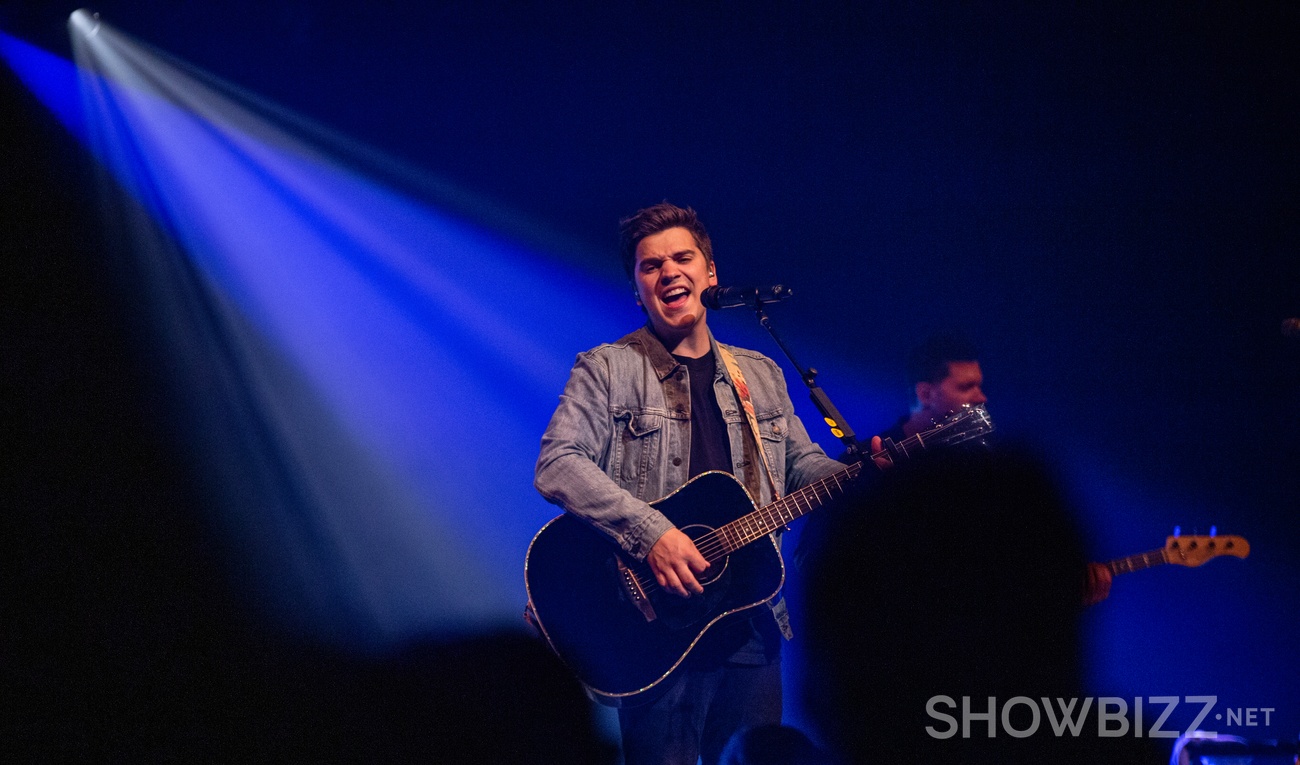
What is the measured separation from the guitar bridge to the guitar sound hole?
18 centimetres

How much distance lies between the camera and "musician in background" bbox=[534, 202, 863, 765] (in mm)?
2572

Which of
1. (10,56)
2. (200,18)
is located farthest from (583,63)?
(10,56)

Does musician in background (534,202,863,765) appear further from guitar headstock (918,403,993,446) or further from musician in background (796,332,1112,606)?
musician in background (796,332,1112,606)

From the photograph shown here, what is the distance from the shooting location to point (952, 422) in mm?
2701

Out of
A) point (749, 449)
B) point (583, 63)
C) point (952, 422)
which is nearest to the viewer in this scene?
point (952, 422)

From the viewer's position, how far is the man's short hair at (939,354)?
3.91 meters

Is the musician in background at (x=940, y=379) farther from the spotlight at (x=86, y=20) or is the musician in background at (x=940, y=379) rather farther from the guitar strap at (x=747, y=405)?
the spotlight at (x=86, y=20)

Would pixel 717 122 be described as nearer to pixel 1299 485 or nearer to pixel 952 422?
pixel 952 422

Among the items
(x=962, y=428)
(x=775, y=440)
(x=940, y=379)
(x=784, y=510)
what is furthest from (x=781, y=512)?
(x=940, y=379)

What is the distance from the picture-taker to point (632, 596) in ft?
8.63

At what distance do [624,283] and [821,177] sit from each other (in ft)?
4.01

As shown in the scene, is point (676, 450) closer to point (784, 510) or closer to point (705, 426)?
point (705, 426)

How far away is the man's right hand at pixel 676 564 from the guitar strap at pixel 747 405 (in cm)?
43


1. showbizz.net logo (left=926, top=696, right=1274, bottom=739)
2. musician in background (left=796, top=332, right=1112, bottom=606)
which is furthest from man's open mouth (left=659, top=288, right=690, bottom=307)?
showbizz.net logo (left=926, top=696, right=1274, bottom=739)
